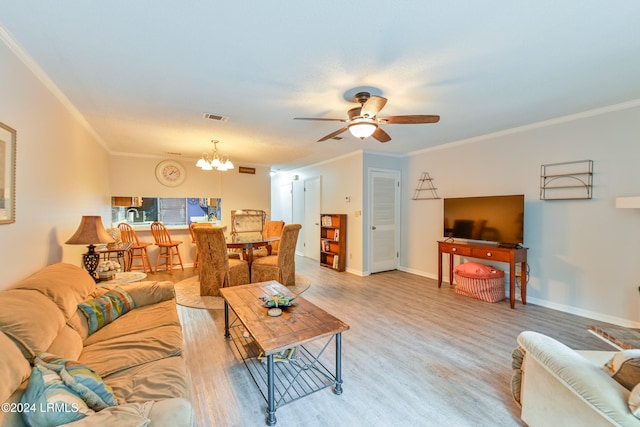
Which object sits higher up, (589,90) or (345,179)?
(589,90)

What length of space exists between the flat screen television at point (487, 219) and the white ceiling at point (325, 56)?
1.14 meters

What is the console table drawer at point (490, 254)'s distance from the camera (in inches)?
136

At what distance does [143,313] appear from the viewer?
2191 millimetres

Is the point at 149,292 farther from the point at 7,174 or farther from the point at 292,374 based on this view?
the point at 292,374

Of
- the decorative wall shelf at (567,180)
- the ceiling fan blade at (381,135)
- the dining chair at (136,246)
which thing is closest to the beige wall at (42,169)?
the dining chair at (136,246)

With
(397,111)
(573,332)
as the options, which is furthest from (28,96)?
(573,332)

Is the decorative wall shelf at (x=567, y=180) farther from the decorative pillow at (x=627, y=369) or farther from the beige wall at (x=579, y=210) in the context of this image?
the decorative pillow at (x=627, y=369)

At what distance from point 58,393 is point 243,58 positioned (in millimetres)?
2073

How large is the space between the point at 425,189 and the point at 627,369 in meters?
4.07

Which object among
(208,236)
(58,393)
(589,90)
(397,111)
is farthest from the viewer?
(208,236)

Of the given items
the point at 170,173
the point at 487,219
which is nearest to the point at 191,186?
Result: the point at 170,173

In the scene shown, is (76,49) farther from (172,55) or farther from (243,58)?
(243,58)

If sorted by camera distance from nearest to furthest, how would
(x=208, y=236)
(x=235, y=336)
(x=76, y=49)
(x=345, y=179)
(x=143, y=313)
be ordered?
1. (x=76, y=49)
2. (x=143, y=313)
3. (x=235, y=336)
4. (x=208, y=236)
5. (x=345, y=179)

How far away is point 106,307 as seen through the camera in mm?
2041
